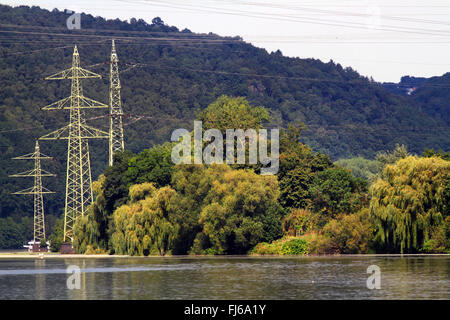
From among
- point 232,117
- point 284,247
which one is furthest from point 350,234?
point 232,117

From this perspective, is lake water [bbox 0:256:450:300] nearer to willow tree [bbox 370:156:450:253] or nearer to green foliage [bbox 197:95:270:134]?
willow tree [bbox 370:156:450:253]

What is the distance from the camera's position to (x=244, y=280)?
176ft

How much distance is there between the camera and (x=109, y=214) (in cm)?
9881

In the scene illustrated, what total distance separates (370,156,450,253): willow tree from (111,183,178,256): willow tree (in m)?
21.7

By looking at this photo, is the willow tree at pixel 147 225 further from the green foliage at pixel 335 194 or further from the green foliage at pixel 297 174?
the green foliage at pixel 335 194

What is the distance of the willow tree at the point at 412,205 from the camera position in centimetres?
7431

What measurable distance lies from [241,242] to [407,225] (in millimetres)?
18079

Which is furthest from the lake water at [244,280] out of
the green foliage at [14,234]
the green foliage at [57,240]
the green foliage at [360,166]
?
the green foliage at [14,234]

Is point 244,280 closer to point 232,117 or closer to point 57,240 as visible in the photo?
point 232,117

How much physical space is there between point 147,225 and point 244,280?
112 feet

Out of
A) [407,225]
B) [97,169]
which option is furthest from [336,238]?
[97,169]

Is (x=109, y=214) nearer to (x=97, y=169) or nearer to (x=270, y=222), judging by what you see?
(x=270, y=222)

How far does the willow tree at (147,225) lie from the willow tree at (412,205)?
2170cm

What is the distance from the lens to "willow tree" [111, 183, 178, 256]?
8656 cm
